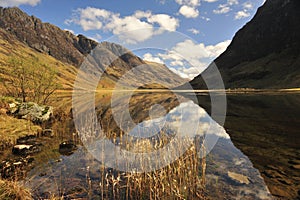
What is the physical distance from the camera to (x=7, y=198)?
279 inches

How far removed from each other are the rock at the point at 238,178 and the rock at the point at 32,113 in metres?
22.8

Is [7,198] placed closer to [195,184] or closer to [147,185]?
[147,185]

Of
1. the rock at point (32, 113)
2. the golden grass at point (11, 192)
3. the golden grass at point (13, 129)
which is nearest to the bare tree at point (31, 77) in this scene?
the rock at point (32, 113)

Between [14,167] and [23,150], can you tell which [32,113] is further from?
[14,167]

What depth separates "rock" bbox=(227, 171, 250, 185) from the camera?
11190 millimetres

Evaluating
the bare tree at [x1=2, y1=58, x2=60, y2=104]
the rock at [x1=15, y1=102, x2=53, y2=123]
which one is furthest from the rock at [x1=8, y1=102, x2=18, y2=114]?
the bare tree at [x1=2, y1=58, x2=60, y2=104]

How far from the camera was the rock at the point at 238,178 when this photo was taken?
11190 mm

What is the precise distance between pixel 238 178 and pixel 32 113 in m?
23.9

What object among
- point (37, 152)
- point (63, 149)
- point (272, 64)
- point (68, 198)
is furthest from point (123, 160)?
point (272, 64)

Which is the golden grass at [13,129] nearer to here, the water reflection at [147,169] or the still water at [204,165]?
the still water at [204,165]

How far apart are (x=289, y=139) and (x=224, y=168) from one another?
30.1 feet

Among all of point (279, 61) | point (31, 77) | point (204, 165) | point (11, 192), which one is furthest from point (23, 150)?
point (279, 61)

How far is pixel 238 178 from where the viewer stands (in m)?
11.6

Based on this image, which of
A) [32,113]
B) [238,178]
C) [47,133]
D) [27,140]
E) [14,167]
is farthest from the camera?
[32,113]
